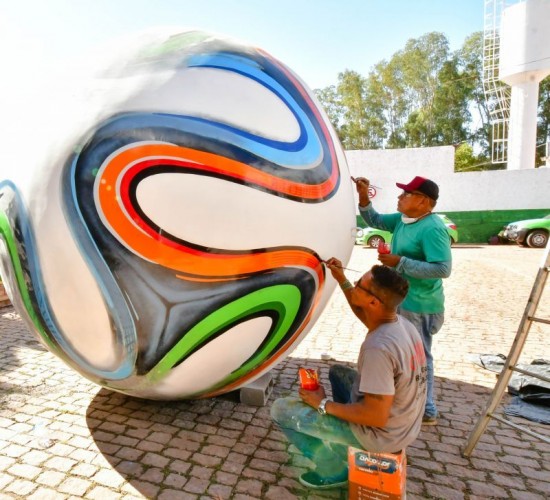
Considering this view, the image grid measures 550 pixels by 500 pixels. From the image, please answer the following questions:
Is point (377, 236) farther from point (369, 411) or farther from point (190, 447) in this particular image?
point (369, 411)

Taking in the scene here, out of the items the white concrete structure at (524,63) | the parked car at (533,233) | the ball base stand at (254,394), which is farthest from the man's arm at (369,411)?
the white concrete structure at (524,63)

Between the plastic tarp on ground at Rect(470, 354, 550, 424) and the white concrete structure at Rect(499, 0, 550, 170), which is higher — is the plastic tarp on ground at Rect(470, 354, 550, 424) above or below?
below

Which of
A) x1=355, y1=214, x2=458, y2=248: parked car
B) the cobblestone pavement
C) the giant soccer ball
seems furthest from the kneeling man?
x1=355, y1=214, x2=458, y2=248: parked car

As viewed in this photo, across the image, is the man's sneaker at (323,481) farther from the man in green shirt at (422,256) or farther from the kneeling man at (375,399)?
the man in green shirt at (422,256)

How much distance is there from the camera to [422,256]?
3.28 metres

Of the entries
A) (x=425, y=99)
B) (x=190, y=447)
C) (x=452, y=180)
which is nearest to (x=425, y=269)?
(x=190, y=447)

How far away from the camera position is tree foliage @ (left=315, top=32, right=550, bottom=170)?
3800 cm

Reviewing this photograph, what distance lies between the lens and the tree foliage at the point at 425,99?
3800cm

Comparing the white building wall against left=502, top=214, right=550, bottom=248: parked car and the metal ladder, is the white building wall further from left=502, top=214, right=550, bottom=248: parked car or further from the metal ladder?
the metal ladder

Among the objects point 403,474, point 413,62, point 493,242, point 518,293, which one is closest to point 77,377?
point 403,474

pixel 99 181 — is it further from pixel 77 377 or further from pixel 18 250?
pixel 77 377

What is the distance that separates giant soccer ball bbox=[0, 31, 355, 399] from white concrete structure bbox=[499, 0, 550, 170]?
75.8 feet

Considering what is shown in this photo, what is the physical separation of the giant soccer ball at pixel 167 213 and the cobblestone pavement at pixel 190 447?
50 centimetres

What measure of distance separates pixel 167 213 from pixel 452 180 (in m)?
20.6
